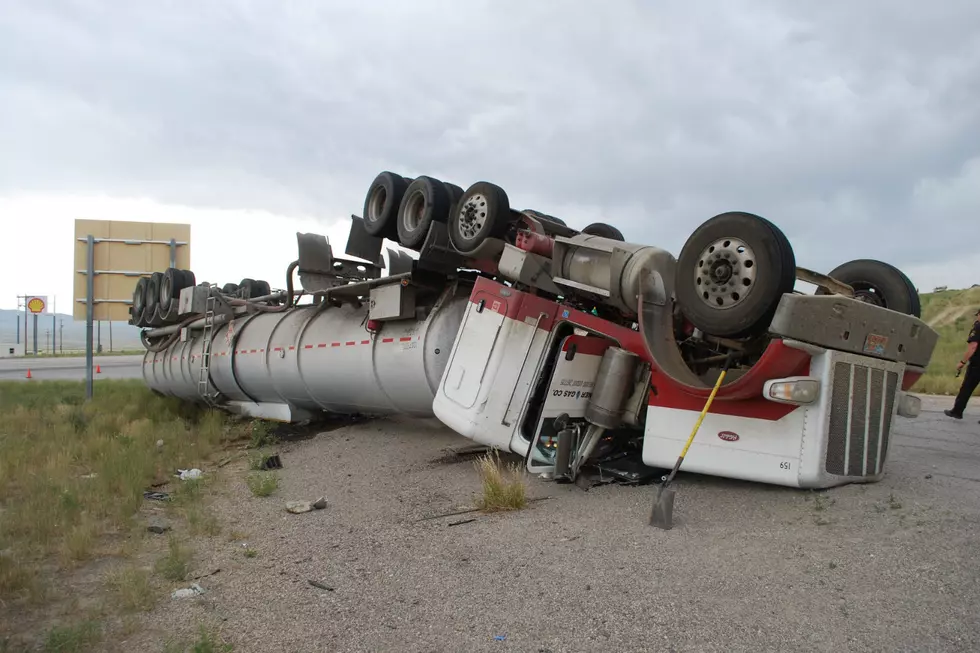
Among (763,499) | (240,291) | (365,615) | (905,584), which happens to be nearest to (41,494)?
(365,615)

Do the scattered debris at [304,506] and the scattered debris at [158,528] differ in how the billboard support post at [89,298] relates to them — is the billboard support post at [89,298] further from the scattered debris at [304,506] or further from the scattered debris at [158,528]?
the scattered debris at [304,506]

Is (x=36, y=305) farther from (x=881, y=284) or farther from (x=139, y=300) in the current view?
(x=881, y=284)

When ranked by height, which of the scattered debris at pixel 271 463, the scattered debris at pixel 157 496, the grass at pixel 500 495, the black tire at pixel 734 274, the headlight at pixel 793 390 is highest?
the black tire at pixel 734 274

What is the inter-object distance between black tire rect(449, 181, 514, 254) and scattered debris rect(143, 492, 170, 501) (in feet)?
11.2

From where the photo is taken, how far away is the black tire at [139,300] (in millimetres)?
14445

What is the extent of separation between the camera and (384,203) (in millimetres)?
7230

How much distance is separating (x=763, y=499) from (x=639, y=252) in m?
1.99

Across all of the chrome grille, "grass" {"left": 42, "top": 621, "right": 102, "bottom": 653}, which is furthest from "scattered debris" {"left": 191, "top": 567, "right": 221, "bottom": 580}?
the chrome grille

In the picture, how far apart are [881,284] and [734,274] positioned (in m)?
1.80

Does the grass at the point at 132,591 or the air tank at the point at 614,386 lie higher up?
the air tank at the point at 614,386

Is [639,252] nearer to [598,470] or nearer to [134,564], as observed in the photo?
[598,470]

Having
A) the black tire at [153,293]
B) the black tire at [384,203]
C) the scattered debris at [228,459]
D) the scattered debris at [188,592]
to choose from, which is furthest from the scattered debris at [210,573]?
the black tire at [153,293]

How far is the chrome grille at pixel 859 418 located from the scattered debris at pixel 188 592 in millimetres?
3805

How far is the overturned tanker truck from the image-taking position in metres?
4.33
